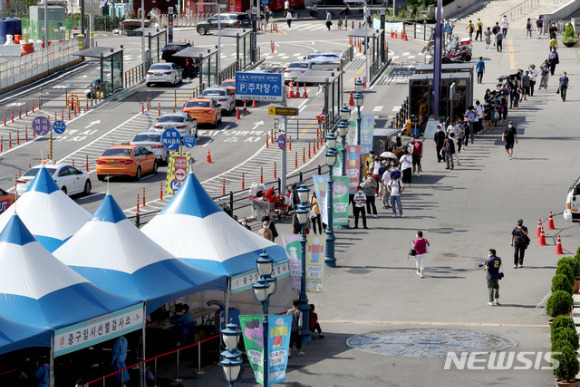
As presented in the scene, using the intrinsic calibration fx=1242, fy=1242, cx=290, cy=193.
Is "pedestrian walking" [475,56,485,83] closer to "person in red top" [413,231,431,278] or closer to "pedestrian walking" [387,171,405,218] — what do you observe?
"pedestrian walking" [387,171,405,218]

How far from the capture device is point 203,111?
59625 millimetres

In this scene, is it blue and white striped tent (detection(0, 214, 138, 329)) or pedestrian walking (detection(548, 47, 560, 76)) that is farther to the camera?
pedestrian walking (detection(548, 47, 560, 76))

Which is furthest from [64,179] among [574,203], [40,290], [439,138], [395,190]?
[40,290]

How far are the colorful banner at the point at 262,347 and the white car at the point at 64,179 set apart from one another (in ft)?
73.3

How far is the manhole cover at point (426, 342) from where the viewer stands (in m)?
25.8

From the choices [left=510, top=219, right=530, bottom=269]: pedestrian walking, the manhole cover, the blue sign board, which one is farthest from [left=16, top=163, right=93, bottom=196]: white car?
the manhole cover

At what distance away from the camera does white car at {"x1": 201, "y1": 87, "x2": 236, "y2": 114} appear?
63.4m

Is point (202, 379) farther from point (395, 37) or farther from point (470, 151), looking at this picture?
point (395, 37)

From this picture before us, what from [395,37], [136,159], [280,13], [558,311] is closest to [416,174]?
[136,159]

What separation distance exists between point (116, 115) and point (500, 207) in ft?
90.2

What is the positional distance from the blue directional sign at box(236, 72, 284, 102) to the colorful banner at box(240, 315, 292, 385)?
80.3 feet

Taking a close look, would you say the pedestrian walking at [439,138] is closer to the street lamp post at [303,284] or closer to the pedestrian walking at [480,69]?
the street lamp post at [303,284]

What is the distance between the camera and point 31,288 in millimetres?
22188

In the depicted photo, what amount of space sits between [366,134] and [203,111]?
1590 cm
